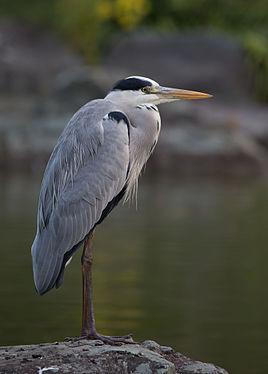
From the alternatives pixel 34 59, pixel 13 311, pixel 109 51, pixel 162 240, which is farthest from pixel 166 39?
pixel 13 311

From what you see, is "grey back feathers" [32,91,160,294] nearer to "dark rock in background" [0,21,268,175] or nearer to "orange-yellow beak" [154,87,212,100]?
"orange-yellow beak" [154,87,212,100]

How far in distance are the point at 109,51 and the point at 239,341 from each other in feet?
62.7

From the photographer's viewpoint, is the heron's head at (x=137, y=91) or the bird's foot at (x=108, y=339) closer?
the bird's foot at (x=108, y=339)

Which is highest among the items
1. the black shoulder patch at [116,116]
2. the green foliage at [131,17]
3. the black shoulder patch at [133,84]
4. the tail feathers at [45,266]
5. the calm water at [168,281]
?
the green foliage at [131,17]

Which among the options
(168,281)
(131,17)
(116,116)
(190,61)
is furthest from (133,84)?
(131,17)

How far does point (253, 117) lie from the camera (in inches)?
820

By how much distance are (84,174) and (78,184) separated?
7 centimetres

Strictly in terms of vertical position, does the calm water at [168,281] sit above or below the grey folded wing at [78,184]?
below

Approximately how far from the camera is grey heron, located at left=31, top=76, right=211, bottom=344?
5082mm

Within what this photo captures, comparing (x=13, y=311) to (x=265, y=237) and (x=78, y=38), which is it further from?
(x=78, y=38)

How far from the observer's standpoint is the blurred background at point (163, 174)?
6816 mm

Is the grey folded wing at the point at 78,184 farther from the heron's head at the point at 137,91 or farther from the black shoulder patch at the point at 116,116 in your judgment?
the heron's head at the point at 137,91

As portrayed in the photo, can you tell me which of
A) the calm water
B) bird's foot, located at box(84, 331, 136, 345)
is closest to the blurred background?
the calm water

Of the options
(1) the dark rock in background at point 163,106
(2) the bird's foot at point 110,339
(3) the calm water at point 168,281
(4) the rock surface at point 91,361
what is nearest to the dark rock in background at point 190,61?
(1) the dark rock in background at point 163,106
